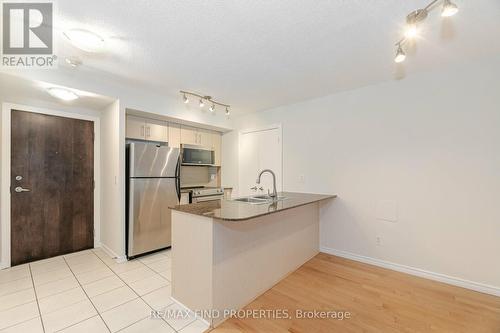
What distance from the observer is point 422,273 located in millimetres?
2555

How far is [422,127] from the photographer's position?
2.56 meters

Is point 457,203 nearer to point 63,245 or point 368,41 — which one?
point 368,41

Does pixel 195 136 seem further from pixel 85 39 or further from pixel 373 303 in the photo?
pixel 373 303

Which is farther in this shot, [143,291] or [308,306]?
[143,291]

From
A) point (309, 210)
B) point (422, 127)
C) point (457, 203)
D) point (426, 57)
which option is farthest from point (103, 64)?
point (457, 203)

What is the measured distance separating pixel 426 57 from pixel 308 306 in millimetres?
2746

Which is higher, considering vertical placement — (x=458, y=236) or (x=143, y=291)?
(x=458, y=236)

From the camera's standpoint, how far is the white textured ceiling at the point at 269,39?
154 centimetres

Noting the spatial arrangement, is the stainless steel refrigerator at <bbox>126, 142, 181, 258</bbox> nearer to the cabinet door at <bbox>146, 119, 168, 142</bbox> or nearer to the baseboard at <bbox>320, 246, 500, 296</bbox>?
the cabinet door at <bbox>146, 119, 168, 142</bbox>

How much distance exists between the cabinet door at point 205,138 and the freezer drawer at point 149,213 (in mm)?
1177

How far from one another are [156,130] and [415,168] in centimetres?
375

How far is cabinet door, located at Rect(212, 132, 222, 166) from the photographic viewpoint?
15.4 feet

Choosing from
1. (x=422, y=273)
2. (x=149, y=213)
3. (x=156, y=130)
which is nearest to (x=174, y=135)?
(x=156, y=130)

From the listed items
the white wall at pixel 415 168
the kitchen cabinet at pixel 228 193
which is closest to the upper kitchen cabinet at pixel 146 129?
the kitchen cabinet at pixel 228 193
